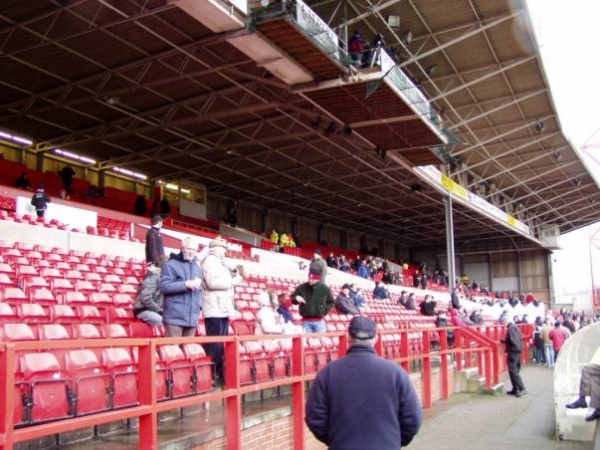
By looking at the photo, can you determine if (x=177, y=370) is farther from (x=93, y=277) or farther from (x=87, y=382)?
(x=93, y=277)

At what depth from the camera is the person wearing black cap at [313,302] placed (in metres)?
7.99

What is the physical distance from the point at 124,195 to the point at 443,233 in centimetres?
3244

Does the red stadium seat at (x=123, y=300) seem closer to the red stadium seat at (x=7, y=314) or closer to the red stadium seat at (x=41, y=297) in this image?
the red stadium seat at (x=41, y=297)

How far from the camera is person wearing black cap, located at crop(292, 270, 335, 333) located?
7988mm

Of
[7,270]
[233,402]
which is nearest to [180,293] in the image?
[233,402]

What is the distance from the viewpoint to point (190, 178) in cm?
3409

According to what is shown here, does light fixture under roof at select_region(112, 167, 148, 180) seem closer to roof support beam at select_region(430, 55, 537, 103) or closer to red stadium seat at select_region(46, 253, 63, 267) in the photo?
roof support beam at select_region(430, 55, 537, 103)

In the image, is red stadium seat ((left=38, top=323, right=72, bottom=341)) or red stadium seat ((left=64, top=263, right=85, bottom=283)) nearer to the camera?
red stadium seat ((left=38, top=323, right=72, bottom=341))

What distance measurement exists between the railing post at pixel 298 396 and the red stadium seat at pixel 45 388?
8.15 feet

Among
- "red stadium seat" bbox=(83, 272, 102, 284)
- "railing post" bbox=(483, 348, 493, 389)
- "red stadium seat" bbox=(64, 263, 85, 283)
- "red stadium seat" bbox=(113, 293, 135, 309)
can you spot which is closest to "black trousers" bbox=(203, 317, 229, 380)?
"red stadium seat" bbox=(113, 293, 135, 309)

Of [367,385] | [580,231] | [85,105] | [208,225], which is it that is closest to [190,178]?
[208,225]

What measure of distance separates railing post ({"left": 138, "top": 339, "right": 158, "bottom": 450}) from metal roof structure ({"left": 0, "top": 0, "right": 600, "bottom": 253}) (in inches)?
465

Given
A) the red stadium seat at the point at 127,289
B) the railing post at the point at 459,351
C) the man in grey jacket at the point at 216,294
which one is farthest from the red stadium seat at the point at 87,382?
the railing post at the point at 459,351

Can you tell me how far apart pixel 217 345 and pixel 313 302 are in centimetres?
207
